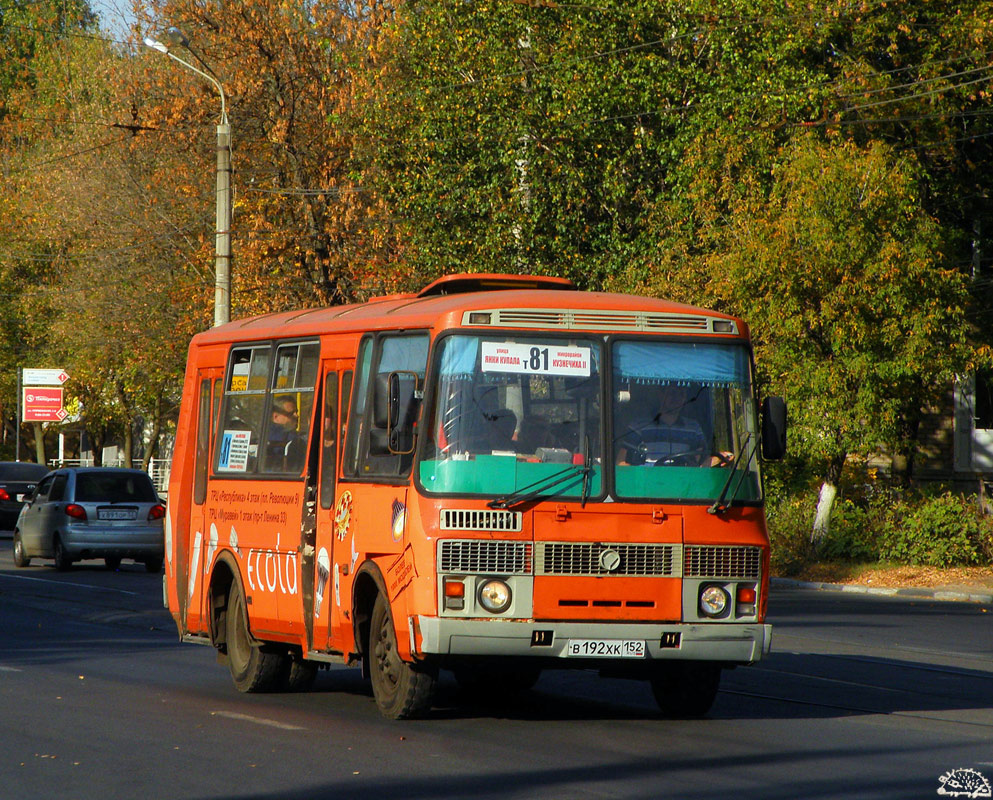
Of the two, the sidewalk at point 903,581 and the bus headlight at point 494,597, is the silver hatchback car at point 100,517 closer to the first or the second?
the sidewalk at point 903,581

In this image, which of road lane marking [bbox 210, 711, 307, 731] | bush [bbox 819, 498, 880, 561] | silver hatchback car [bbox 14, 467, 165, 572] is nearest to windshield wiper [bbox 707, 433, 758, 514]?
road lane marking [bbox 210, 711, 307, 731]

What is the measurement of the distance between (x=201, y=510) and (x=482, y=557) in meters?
4.26

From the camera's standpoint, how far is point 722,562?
1036cm

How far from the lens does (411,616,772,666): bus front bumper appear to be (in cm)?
993

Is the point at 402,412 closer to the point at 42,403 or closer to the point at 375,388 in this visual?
the point at 375,388

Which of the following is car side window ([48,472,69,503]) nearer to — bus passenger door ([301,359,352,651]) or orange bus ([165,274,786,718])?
bus passenger door ([301,359,352,651])

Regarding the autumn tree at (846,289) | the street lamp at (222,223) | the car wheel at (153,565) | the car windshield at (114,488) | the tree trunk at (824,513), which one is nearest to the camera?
the autumn tree at (846,289)

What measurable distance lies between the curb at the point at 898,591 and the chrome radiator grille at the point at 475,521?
1528 cm

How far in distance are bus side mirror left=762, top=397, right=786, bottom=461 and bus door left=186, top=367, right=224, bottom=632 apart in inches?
187

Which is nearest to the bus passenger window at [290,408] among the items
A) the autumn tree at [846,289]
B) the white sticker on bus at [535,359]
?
the white sticker on bus at [535,359]

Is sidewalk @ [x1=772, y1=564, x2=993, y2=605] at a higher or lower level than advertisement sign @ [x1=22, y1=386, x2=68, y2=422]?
lower

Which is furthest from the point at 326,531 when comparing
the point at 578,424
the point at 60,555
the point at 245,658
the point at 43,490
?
the point at 43,490

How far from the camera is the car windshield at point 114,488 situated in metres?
27.7

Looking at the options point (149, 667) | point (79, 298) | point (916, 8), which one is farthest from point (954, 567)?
point (79, 298)
